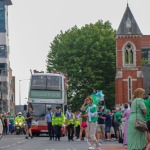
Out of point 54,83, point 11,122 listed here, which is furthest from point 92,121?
point 11,122

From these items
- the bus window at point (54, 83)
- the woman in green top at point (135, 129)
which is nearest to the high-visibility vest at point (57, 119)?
the bus window at point (54, 83)

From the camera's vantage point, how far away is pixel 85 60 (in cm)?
9731

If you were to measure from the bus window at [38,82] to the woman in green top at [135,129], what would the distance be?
3175cm

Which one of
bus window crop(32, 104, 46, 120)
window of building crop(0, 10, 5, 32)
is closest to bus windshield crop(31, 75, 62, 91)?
bus window crop(32, 104, 46, 120)

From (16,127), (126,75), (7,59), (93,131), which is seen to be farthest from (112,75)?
(93,131)

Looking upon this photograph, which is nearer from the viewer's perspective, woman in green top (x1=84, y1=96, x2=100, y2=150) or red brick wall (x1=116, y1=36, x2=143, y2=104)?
woman in green top (x1=84, y1=96, x2=100, y2=150)

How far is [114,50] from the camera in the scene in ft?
339

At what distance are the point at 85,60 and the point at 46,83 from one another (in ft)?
153

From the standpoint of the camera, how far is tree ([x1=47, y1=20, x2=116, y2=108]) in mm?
96000

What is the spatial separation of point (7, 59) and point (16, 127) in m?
52.5

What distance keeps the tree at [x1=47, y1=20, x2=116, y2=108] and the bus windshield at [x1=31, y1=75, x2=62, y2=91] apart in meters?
43.8

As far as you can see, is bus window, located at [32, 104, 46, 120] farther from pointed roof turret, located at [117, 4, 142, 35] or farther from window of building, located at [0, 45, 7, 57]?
window of building, located at [0, 45, 7, 57]

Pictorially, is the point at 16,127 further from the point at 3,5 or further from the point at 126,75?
the point at 3,5

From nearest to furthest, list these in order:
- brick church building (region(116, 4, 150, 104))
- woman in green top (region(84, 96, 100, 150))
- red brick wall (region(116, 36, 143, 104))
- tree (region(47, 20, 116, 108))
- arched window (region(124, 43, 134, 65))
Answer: woman in green top (region(84, 96, 100, 150)) → tree (region(47, 20, 116, 108)) → red brick wall (region(116, 36, 143, 104)) → brick church building (region(116, 4, 150, 104)) → arched window (region(124, 43, 134, 65))
